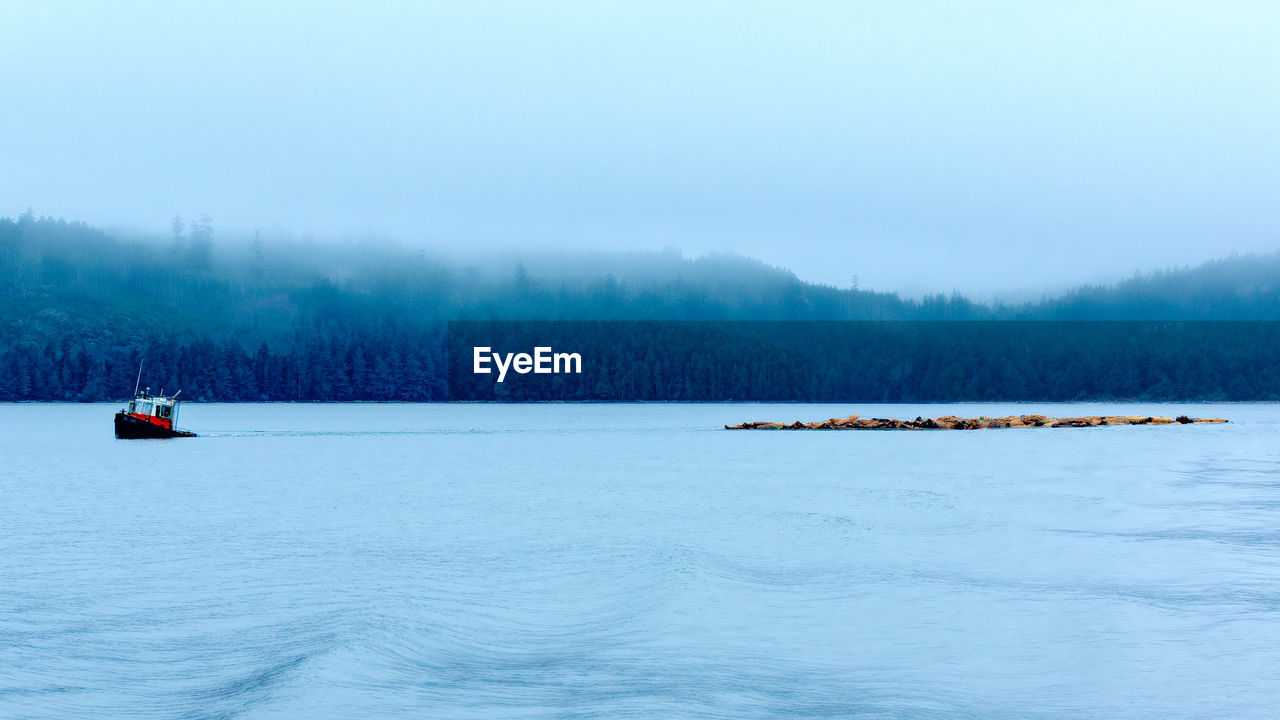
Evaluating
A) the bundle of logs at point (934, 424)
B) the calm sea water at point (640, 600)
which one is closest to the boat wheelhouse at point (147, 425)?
the calm sea water at point (640, 600)

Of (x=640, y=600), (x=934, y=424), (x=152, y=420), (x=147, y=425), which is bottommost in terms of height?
(x=640, y=600)

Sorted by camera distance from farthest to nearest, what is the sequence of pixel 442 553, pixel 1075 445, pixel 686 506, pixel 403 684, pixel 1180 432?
pixel 1180 432 → pixel 1075 445 → pixel 686 506 → pixel 442 553 → pixel 403 684

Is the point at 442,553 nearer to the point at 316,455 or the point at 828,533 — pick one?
the point at 828,533

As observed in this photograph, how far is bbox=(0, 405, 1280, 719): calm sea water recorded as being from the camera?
12.9 metres

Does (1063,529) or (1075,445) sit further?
(1075,445)

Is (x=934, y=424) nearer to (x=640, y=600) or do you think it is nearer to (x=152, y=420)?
(x=152, y=420)

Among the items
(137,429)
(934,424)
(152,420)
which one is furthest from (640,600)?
(934,424)

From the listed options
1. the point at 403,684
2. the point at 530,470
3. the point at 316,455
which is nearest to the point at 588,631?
the point at 403,684

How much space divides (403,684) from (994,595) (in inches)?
456

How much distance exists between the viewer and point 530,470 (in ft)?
177

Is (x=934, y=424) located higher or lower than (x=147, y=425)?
lower

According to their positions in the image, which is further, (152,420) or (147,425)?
(152,420)

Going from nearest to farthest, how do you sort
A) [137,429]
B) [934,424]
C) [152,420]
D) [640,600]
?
[640,600]
[137,429]
[152,420]
[934,424]

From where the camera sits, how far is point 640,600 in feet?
63.1
